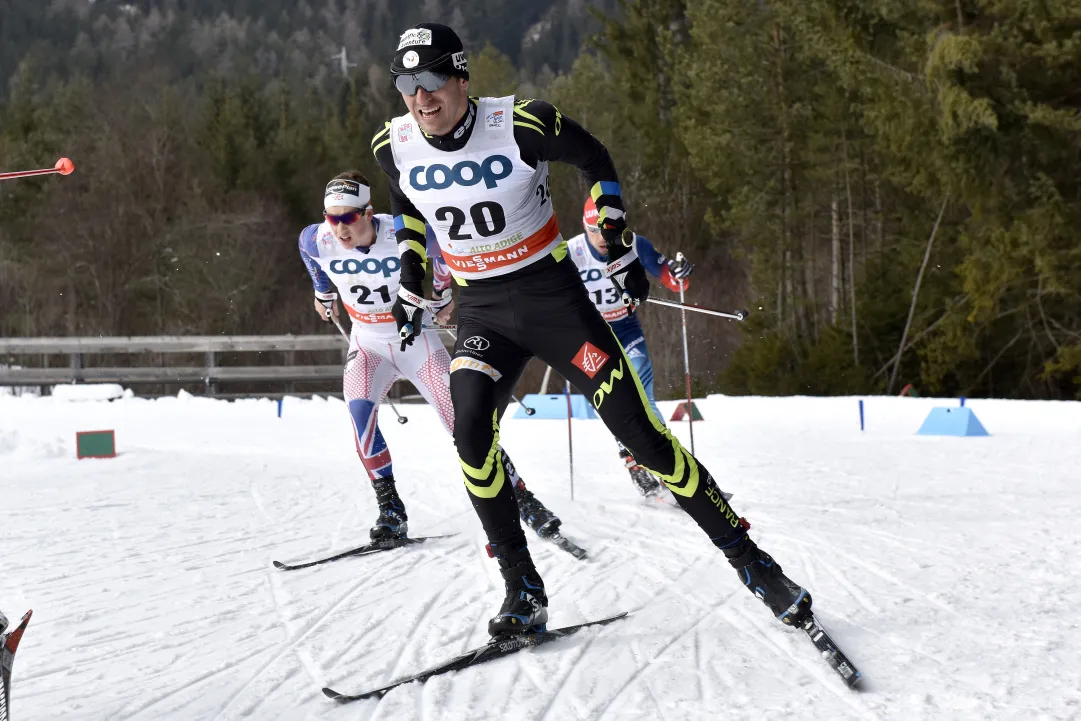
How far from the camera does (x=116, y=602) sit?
4457 millimetres

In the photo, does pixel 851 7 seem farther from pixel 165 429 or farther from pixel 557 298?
pixel 557 298

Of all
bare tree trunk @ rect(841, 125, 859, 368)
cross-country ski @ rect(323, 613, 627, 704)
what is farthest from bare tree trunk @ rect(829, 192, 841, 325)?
cross-country ski @ rect(323, 613, 627, 704)

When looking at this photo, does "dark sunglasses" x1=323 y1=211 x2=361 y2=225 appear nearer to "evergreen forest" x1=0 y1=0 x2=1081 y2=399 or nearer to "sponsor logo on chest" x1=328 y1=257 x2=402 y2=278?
"sponsor logo on chest" x1=328 y1=257 x2=402 y2=278

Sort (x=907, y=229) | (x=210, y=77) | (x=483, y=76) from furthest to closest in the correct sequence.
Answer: (x=210, y=77)
(x=483, y=76)
(x=907, y=229)

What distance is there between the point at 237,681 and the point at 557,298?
1.71 meters

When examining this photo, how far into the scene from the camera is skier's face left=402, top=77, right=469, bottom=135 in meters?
3.75

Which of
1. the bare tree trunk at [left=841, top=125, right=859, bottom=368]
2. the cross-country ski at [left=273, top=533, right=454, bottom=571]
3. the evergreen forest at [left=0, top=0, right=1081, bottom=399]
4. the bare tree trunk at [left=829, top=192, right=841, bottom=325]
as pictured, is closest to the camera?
the cross-country ski at [left=273, top=533, right=454, bottom=571]

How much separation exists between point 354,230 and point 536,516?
1936mm

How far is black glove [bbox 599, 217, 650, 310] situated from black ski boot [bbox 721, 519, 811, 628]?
94 cm

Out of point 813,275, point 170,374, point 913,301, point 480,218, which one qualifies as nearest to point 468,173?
point 480,218

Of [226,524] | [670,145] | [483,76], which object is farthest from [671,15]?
[226,524]

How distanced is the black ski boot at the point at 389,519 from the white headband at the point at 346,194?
64.1 inches

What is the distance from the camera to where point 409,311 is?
4.25 metres

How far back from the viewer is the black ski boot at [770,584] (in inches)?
139
